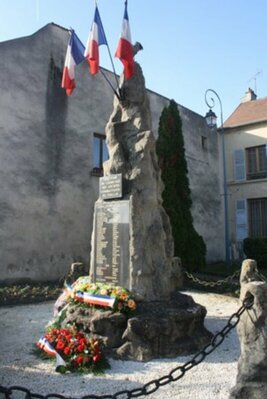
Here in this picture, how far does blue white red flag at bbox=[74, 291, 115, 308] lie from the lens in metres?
5.30

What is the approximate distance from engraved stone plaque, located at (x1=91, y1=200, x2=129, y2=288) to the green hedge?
11.7 metres

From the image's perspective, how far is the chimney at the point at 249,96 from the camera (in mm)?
23052

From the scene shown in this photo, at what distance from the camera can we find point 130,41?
717 cm

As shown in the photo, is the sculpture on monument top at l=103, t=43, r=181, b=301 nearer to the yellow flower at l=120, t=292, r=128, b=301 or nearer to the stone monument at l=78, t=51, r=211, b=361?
the stone monument at l=78, t=51, r=211, b=361

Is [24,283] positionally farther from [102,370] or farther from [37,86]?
[102,370]

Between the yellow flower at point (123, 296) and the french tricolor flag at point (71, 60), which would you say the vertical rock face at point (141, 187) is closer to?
the yellow flower at point (123, 296)

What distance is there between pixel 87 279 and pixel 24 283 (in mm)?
5472

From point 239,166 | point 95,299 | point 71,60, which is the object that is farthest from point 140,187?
point 239,166

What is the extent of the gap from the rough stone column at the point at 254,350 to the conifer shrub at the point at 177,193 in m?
8.89

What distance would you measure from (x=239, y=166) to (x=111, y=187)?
1510cm

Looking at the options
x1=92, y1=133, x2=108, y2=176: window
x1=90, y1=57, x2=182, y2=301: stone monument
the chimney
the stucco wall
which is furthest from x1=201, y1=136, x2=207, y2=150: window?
x1=90, y1=57, x2=182, y2=301: stone monument

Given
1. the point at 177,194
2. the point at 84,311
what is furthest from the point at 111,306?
the point at 177,194

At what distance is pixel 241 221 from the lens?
19.3m

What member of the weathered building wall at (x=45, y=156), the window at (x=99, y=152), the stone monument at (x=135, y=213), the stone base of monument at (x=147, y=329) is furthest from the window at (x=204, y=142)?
the stone base of monument at (x=147, y=329)
